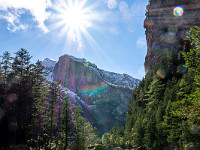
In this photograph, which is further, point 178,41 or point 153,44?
point 153,44

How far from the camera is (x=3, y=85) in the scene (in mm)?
24844

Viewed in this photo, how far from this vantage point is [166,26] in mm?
61844

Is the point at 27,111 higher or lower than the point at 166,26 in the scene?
lower

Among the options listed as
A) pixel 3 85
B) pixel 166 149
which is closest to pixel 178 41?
Answer: pixel 166 149

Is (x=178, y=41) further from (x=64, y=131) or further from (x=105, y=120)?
(x=105, y=120)

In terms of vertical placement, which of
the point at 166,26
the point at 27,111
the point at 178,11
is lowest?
the point at 27,111

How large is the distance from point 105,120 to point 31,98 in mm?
143921

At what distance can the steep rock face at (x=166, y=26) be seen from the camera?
180 feet

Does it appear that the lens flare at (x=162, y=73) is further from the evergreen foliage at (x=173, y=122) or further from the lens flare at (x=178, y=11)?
the lens flare at (x=178, y=11)

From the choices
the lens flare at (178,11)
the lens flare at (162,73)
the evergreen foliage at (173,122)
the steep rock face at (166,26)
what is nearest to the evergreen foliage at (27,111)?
the evergreen foliage at (173,122)

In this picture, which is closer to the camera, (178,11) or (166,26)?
(178,11)

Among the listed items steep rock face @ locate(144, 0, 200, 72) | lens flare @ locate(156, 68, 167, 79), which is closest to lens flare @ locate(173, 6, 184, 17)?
steep rock face @ locate(144, 0, 200, 72)

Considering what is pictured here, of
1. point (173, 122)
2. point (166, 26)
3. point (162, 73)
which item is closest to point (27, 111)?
point (173, 122)

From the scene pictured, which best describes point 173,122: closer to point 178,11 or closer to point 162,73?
point 162,73
